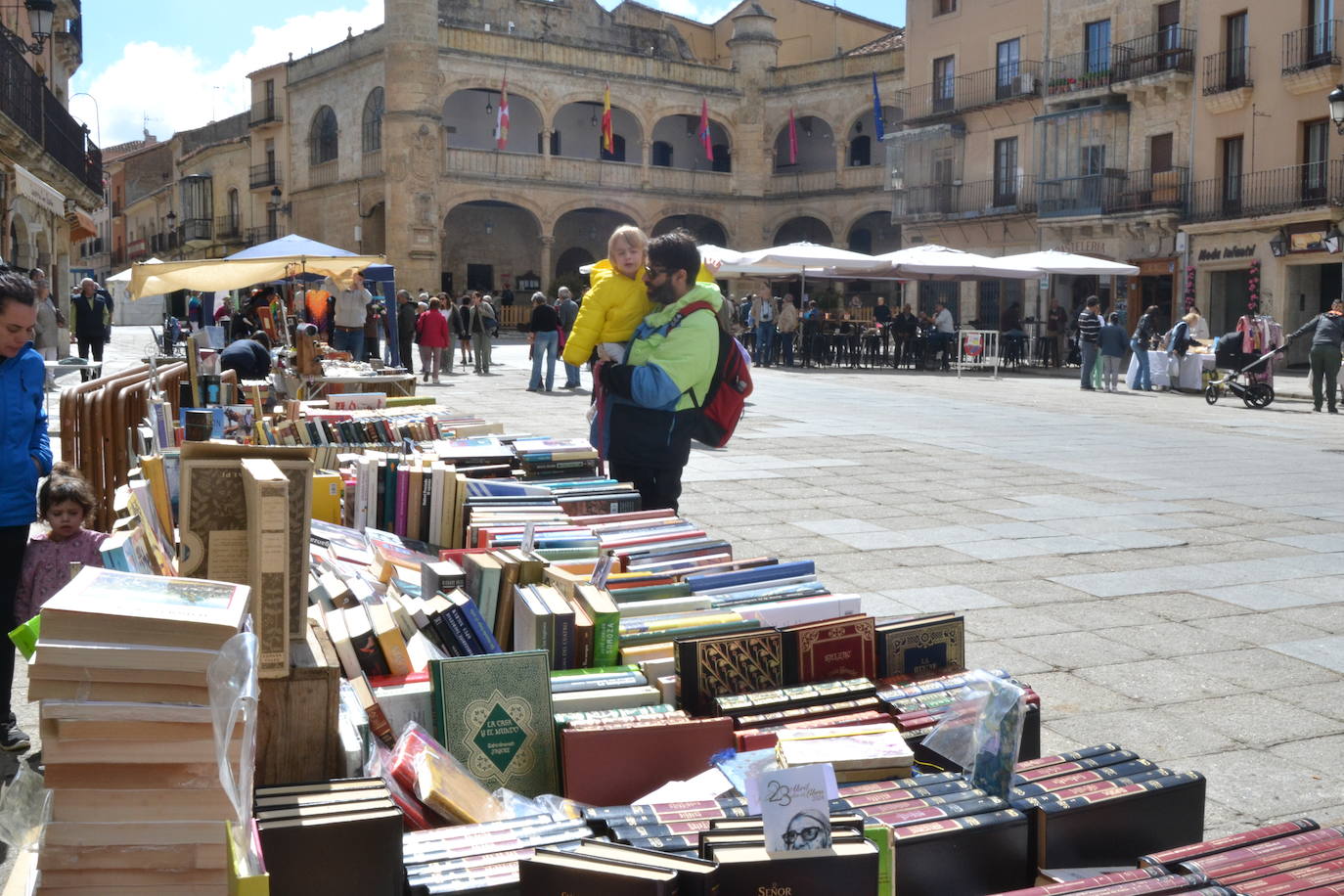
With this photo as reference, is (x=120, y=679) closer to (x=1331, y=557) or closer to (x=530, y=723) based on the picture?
(x=530, y=723)

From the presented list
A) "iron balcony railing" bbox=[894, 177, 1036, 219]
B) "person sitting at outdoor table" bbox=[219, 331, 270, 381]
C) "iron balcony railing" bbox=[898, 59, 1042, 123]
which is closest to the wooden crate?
"person sitting at outdoor table" bbox=[219, 331, 270, 381]

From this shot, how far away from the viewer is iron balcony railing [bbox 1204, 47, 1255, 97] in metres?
28.0

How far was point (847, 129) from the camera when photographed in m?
41.3

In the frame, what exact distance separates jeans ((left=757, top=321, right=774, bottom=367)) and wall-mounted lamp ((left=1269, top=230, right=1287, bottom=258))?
1106 cm

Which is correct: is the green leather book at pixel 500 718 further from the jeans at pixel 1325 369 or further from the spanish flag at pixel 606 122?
the spanish flag at pixel 606 122

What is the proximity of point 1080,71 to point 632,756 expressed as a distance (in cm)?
3280

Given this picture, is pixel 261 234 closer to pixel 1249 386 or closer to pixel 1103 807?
pixel 1249 386

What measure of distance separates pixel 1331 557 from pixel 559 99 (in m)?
35.0

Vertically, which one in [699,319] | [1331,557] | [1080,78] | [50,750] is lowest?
[1331,557]

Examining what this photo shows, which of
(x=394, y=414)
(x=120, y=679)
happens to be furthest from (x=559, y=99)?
(x=120, y=679)

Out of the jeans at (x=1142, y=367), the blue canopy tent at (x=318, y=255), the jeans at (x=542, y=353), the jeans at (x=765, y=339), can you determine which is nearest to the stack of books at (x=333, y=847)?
the blue canopy tent at (x=318, y=255)

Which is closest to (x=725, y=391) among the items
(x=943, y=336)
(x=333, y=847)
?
(x=333, y=847)

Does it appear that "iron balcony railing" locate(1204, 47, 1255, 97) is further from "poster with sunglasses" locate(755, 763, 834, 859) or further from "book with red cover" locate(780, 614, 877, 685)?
"poster with sunglasses" locate(755, 763, 834, 859)

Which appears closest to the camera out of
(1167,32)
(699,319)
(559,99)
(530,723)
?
(530,723)
